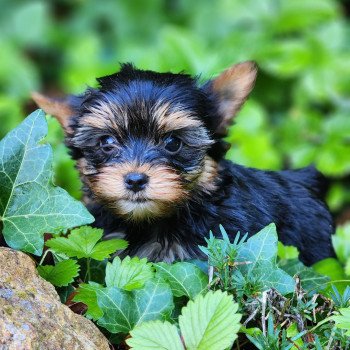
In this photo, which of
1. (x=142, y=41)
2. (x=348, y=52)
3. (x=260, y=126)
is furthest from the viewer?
(x=142, y=41)

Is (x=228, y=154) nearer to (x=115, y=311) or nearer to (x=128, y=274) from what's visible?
(x=128, y=274)

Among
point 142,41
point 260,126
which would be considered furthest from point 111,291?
point 142,41

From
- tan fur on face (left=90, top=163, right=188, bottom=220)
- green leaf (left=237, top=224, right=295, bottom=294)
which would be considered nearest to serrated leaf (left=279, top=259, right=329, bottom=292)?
green leaf (left=237, top=224, right=295, bottom=294)

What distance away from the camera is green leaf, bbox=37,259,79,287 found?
12.4ft

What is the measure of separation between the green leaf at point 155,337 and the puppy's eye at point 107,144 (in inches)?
54.9

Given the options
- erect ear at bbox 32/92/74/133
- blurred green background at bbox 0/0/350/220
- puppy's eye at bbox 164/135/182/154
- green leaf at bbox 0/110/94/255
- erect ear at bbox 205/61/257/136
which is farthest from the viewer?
blurred green background at bbox 0/0/350/220

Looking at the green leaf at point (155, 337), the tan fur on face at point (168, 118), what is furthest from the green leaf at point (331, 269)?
the green leaf at point (155, 337)

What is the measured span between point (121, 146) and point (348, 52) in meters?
7.45

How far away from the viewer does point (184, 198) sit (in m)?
4.30

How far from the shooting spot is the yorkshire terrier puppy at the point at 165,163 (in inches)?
167

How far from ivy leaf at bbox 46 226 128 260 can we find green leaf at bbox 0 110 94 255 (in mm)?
138

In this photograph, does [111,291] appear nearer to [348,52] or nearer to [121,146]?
[121,146]

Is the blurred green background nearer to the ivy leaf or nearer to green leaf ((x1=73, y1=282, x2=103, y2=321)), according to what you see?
the ivy leaf

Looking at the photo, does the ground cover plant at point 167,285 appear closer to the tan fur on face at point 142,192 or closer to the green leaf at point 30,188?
the green leaf at point 30,188
